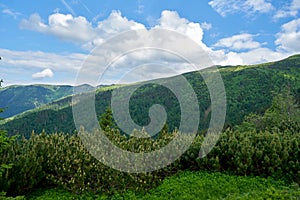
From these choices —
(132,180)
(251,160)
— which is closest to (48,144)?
(132,180)

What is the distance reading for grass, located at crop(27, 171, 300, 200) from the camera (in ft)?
30.1

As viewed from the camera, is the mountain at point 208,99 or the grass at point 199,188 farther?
the mountain at point 208,99

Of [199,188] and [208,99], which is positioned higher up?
[208,99]

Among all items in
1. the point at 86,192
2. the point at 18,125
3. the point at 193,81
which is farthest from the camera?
the point at 193,81

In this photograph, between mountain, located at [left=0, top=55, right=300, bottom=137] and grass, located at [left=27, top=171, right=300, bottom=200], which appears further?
mountain, located at [left=0, top=55, right=300, bottom=137]

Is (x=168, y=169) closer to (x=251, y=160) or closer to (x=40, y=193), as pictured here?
(x=251, y=160)

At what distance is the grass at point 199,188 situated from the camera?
9172mm

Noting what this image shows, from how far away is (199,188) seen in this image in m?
A: 9.59

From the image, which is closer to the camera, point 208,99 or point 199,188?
point 199,188

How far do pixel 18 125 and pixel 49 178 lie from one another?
508ft

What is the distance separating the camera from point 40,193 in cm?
980

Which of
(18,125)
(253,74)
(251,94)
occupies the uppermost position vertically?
(253,74)

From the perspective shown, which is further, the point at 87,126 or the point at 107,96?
the point at 107,96

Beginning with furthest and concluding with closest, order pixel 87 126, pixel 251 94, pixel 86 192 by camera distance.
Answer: pixel 251 94
pixel 87 126
pixel 86 192
